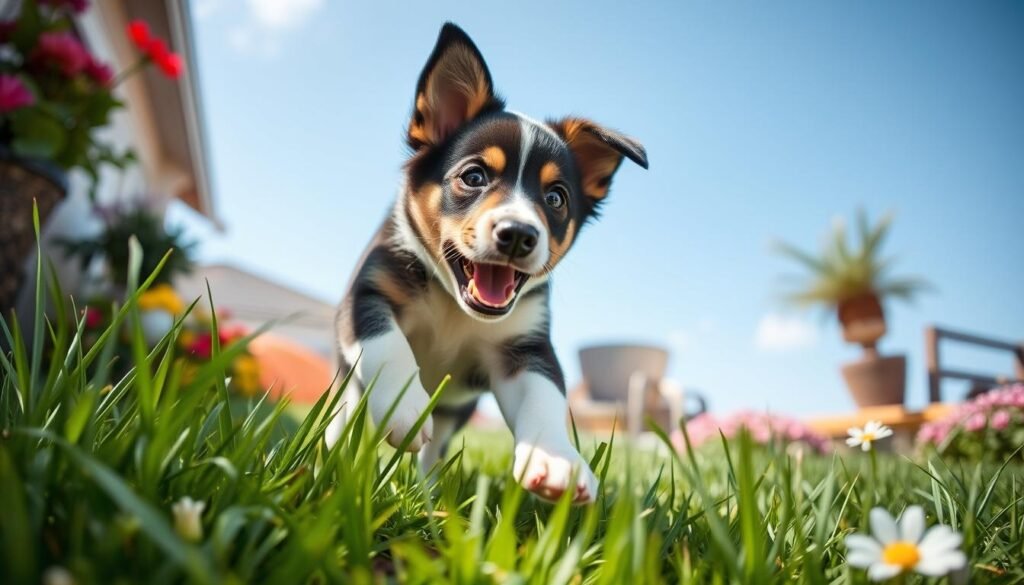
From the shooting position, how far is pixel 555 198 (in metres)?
1.87

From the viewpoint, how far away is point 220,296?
577 inches

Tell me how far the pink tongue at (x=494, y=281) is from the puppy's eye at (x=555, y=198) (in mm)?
252

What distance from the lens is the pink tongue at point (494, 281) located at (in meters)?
1.66

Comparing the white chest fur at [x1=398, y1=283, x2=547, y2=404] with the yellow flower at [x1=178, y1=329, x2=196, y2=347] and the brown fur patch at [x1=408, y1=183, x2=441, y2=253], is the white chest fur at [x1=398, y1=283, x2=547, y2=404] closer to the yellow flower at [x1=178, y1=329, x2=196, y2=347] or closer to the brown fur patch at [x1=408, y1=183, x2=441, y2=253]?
the brown fur patch at [x1=408, y1=183, x2=441, y2=253]

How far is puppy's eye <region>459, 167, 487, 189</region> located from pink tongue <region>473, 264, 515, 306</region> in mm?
251

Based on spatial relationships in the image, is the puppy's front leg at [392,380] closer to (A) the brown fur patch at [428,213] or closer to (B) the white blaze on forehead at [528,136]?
(A) the brown fur patch at [428,213]

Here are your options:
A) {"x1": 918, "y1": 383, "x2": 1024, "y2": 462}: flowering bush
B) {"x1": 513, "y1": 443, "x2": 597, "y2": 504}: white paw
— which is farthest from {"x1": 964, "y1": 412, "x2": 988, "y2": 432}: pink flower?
{"x1": 513, "y1": 443, "x2": 597, "y2": 504}: white paw

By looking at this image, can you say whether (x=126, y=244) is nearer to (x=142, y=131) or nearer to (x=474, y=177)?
(x=142, y=131)

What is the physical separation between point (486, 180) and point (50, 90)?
10.8ft

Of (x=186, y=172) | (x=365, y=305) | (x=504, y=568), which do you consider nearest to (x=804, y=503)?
(x=504, y=568)

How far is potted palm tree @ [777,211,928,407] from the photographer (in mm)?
8195

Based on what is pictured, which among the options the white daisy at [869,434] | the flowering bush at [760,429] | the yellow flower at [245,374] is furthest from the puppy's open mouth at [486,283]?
the yellow flower at [245,374]

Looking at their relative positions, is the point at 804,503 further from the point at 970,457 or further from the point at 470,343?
the point at 970,457

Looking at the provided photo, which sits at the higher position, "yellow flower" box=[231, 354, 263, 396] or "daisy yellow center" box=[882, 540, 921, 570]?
"daisy yellow center" box=[882, 540, 921, 570]
